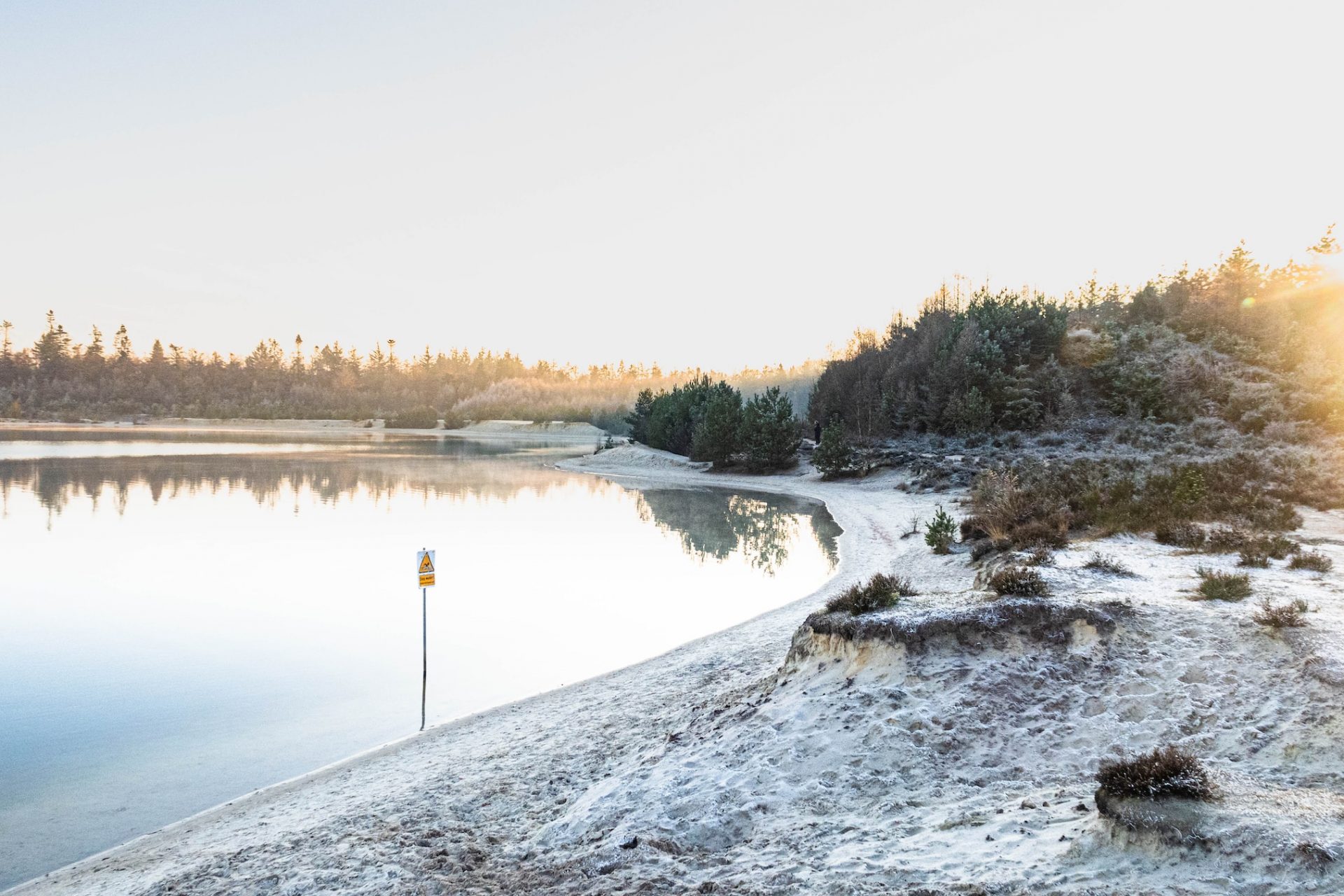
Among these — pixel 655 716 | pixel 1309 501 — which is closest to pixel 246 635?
pixel 655 716

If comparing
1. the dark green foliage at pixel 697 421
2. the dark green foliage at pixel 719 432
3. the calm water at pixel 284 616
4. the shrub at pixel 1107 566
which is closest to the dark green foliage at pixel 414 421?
the dark green foliage at pixel 697 421

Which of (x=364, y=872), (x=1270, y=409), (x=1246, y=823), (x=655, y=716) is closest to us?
(x=1246, y=823)

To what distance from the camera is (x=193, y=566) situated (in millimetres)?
18109

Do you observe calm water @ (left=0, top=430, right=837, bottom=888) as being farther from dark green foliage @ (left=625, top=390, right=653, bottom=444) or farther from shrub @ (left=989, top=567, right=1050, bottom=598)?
dark green foliage @ (left=625, top=390, right=653, bottom=444)

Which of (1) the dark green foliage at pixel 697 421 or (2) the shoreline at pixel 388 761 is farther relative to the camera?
(1) the dark green foliage at pixel 697 421

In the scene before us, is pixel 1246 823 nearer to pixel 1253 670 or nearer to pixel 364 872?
pixel 1253 670

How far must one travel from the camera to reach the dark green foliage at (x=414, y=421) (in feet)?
438

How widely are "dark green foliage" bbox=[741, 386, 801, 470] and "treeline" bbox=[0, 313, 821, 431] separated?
66.9 meters

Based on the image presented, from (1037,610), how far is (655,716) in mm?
4056

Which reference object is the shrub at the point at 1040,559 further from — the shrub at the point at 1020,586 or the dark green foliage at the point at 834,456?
the dark green foliage at the point at 834,456

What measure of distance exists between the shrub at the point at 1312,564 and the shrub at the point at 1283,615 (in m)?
3.35

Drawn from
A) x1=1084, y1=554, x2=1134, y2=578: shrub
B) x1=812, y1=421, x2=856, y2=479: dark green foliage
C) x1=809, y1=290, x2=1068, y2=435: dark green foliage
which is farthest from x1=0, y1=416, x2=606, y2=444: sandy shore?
x1=1084, y1=554, x2=1134, y2=578: shrub

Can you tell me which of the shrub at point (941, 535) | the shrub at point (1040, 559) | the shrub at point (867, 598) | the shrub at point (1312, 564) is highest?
the shrub at point (1312, 564)

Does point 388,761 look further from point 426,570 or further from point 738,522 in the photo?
point 738,522
